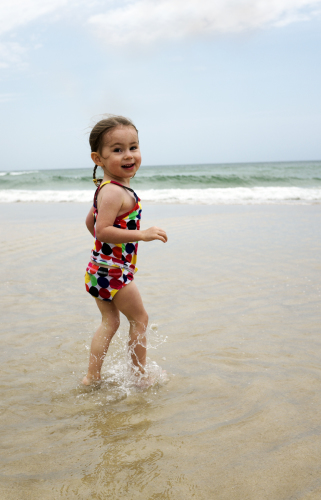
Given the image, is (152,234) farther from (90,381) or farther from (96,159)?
(90,381)

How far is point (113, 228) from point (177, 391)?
935 millimetres

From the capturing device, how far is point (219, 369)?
2477 mm

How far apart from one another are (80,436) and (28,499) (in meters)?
0.38

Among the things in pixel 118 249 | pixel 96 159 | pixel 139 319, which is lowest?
pixel 139 319

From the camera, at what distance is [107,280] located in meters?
2.23

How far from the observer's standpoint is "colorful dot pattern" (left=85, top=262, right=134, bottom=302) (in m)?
2.22

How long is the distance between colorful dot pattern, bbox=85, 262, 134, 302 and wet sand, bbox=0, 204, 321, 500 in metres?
0.54

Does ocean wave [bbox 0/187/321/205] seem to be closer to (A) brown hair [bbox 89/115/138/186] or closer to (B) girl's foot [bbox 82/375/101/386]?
(A) brown hair [bbox 89/115/138/186]

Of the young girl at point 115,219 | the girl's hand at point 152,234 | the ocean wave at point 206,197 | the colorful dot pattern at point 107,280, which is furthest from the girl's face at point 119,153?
the ocean wave at point 206,197

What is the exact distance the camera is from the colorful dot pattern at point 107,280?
222 cm

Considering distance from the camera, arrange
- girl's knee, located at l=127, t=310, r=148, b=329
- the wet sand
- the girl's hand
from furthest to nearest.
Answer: girl's knee, located at l=127, t=310, r=148, b=329 → the girl's hand → the wet sand

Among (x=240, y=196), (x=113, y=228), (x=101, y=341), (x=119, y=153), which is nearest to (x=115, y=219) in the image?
(x=113, y=228)

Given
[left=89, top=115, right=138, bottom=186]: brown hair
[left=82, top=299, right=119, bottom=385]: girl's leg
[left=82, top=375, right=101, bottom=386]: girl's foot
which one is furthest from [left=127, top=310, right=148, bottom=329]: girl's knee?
[left=89, top=115, right=138, bottom=186]: brown hair

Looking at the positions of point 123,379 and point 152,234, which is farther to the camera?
point 123,379
